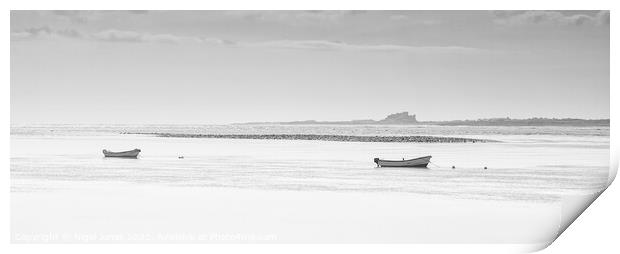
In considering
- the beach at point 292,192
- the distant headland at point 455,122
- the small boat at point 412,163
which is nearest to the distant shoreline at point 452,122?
the distant headland at point 455,122

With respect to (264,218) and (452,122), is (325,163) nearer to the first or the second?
(452,122)

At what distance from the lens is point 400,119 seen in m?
10.8

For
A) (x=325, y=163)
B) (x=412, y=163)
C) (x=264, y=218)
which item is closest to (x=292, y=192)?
(x=264, y=218)

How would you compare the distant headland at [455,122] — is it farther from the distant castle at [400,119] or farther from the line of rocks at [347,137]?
the line of rocks at [347,137]

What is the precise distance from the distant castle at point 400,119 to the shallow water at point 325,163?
0.25ft

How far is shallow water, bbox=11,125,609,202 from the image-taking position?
10273mm

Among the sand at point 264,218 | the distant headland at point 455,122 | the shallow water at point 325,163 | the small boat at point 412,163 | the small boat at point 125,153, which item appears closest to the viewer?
the sand at point 264,218

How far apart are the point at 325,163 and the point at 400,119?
1.27m

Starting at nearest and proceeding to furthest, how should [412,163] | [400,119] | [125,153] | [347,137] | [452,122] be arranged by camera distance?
1. [125,153]
2. [400,119]
3. [452,122]
4. [412,163]
5. [347,137]

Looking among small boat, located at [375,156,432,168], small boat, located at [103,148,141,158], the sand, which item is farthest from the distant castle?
small boat, located at [103,148,141,158]

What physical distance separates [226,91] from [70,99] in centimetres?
167

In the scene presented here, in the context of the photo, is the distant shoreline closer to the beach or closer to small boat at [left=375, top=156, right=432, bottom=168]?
the beach

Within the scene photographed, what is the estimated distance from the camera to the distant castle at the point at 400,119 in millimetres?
10711
